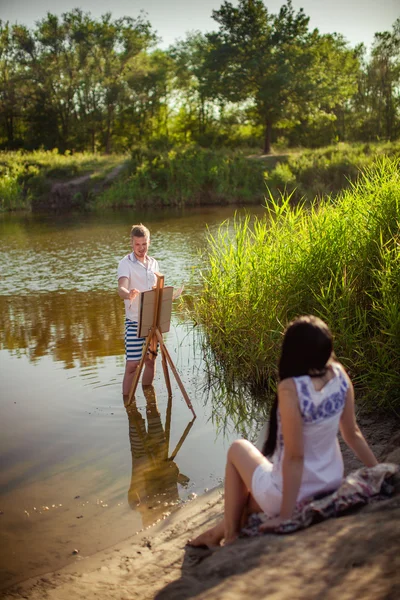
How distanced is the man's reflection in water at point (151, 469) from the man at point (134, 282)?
1.56ft

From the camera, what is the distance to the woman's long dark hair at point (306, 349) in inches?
108

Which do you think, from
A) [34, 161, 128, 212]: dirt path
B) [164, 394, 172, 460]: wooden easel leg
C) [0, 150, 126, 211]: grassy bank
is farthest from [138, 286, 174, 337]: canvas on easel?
[0, 150, 126, 211]: grassy bank

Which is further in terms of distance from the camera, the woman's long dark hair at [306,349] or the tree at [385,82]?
the tree at [385,82]

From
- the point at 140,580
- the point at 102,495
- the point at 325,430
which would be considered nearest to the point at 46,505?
the point at 102,495

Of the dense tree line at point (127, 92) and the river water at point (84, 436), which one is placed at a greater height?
the dense tree line at point (127, 92)

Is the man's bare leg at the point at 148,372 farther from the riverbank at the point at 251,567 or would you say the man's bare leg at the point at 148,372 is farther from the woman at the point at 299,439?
the woman at the point at 299,439

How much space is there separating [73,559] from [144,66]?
4821 centimetres

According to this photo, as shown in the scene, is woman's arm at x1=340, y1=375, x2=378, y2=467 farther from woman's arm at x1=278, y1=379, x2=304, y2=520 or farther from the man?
the man

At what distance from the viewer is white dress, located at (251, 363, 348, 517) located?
9.12 ft

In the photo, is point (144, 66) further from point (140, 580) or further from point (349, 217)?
point (140, 580)

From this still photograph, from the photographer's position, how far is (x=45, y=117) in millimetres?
47656

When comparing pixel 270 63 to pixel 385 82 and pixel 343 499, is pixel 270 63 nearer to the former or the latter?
pixel 385 82

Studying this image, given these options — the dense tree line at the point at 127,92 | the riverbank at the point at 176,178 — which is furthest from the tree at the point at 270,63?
the riverbank at the point at 176,178

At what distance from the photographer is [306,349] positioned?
275 cm
